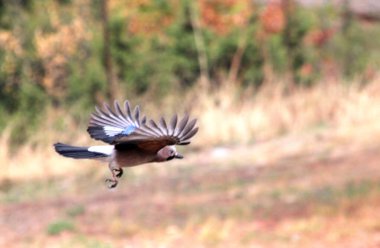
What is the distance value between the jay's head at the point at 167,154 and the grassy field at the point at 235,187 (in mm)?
5341

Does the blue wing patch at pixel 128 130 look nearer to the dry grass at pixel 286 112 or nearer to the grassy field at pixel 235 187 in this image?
the grassy field at pixel 235 187

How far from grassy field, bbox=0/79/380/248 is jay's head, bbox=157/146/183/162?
534 cm

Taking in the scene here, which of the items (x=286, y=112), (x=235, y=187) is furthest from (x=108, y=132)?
(x=286, y=112)

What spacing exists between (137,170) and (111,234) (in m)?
3.31

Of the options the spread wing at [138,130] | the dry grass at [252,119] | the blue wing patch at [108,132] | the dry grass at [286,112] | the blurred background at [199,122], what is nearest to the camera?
the spread wing at [138,130]

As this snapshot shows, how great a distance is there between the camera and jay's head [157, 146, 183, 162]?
307 centimetres

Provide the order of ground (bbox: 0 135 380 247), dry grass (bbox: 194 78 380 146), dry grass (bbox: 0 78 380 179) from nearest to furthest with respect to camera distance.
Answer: ground (bbox: 0 135 380 247), dry grass (bbox: 0 78 380 179), dry grass (bbox: 194 78 380 146)

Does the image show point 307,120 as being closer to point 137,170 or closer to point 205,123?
point 205,123

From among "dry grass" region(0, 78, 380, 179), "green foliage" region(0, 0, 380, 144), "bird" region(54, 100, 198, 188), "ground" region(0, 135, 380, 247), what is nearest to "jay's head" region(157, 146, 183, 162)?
"bird" region(54, 100, 198, 188)

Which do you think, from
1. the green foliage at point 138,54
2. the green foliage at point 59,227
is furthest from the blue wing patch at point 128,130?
the green foliage at point 138,54

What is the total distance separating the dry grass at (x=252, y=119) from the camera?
1344 cm

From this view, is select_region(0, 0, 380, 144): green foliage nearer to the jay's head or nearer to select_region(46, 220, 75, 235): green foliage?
select_region(46, 220, 75, 235): green foliage

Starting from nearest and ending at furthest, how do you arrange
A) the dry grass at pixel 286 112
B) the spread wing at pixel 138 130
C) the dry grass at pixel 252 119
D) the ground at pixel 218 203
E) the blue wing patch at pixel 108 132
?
the spread wing at pixel 138 130
the blue wing patch at pixel 108 132
the ground at pixel 218 203
the dry grass at pixel 252 119
the dry grass at pixel 286 112

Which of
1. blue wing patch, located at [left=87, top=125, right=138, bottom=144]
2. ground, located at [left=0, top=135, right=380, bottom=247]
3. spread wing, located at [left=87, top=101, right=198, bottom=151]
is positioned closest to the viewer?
spread wing, located at [left=87, top=101, right=198, bottom=151]
